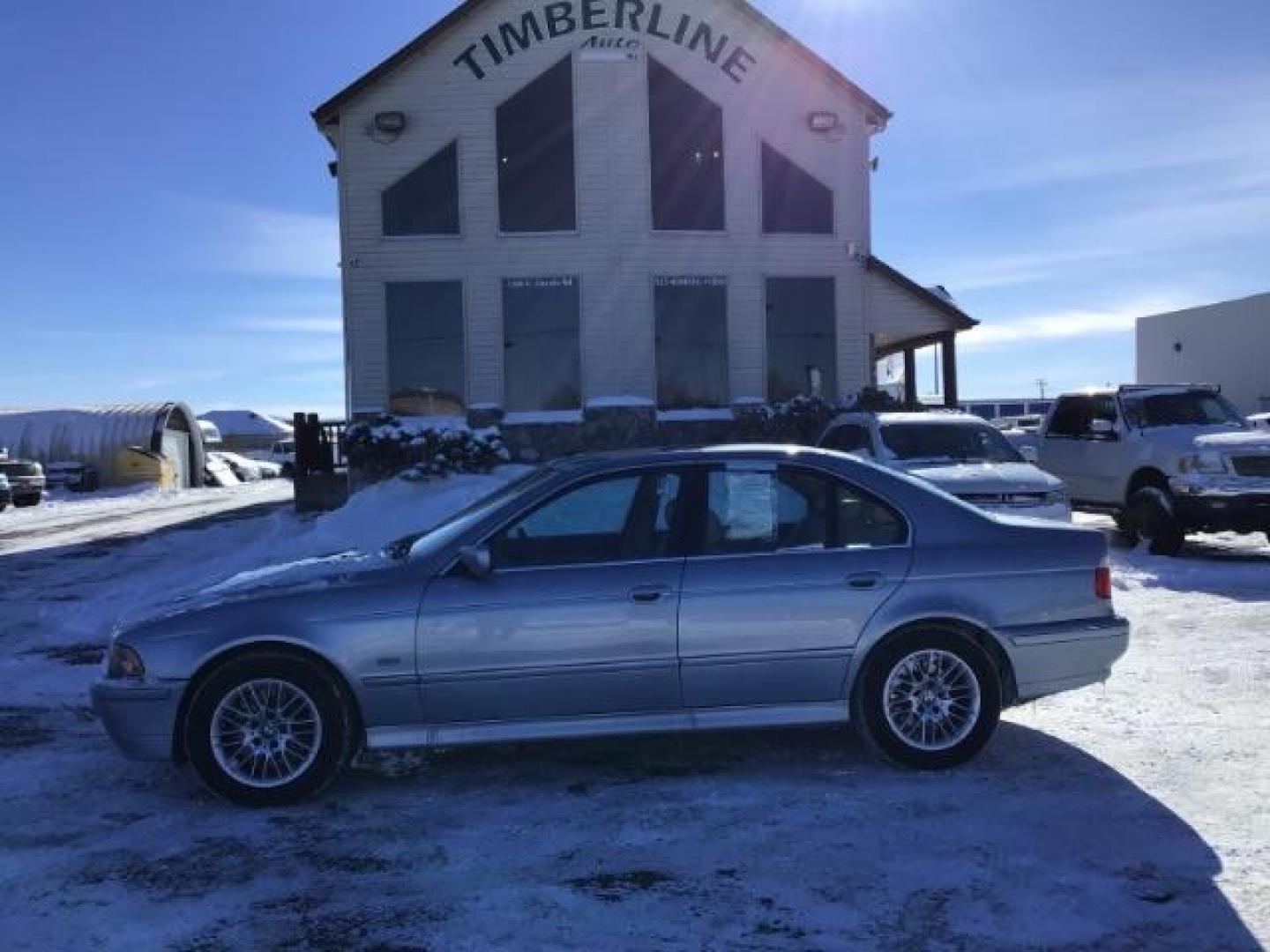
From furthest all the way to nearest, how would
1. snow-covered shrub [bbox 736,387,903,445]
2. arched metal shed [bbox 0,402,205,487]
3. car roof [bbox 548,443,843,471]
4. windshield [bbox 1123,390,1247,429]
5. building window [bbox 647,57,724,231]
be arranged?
1. arched metal shed [bbox 0,402,205,487]
2. building window [bbox 647,57,724,231]
3. snow-covered shrub [bbox 736,387,903,445]
4. windshield [bbox 1123,390,1247,429]
5. car roof [bbox 548,443,843,471]

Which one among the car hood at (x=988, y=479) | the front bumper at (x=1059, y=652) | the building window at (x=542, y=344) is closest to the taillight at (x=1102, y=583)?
the front bumper at (x=1059, y=652)

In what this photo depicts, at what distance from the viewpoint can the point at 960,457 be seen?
11.4 m

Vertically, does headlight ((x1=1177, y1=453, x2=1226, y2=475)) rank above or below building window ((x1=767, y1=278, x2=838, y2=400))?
below

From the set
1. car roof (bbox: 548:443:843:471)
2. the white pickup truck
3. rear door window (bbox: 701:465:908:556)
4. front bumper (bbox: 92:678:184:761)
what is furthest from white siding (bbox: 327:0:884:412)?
front bumper (bbox: 92:678:184:761)

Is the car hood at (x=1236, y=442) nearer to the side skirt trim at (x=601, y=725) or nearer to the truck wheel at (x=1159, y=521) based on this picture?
the truck wheel at (x=1159, y=521)

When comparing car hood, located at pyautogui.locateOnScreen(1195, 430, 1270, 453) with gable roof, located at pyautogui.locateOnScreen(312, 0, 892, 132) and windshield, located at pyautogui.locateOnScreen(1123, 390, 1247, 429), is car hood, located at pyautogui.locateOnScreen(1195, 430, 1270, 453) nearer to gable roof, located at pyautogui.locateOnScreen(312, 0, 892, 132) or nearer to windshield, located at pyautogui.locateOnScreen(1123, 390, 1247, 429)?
windshield, located at pyautogui.locateOnScreen(1123, 390, 1247, 429)

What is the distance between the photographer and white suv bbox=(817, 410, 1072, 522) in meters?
10.3

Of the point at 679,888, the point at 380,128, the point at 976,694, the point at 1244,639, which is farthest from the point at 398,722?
the point at 380,128

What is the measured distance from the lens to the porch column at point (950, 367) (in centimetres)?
2011

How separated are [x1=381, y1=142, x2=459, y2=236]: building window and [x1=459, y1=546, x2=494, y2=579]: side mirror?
1432 cm

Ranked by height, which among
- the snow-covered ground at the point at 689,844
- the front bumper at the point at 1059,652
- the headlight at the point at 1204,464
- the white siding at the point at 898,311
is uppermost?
the white siding at the point at 898,311

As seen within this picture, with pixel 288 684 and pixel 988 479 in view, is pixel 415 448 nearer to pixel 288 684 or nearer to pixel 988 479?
pixel 988 479

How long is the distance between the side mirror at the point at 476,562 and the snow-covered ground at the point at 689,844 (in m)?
0.99

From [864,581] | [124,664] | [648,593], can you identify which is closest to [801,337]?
[864,581]
